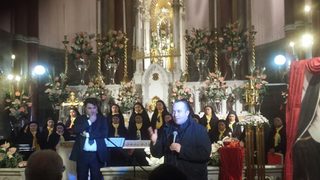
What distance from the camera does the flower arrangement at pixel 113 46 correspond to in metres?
17.5

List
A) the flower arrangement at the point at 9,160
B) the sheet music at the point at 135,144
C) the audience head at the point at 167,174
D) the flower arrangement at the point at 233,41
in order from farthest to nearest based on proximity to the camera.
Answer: the flower arrangement at the point at 233,41 < the flower arrangement at the point at 9,160 < the sheet music at the point at 135,144 < the audience head at the point at 167,174

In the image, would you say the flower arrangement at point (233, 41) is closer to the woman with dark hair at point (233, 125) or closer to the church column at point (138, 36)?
the church column at point (138, 36)

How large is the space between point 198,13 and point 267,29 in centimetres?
325

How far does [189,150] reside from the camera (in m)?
5.94

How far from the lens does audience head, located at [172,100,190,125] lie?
594cm

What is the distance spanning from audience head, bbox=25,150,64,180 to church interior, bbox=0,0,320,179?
386 inches

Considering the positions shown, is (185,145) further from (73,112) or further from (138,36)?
(138,36)

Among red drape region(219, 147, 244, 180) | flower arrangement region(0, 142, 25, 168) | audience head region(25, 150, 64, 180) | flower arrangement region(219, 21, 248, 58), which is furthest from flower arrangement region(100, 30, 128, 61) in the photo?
audience head region(25, 150, 64, 180)

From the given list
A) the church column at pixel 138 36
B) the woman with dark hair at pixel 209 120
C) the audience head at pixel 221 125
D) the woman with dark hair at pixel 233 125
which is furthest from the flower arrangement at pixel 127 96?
the audience head at pixel 221 125

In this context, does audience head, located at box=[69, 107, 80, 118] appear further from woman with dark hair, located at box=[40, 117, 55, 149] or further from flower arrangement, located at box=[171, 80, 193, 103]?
flower arrangement, located at box=[171, 80, 193, 103]

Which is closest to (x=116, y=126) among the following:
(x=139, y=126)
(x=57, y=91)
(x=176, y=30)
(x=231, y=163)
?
(x=139, y=126)

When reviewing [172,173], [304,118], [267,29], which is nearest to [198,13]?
[267,29]

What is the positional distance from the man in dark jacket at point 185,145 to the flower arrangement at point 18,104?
1006 centimetres

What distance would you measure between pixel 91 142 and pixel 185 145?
2587mm
